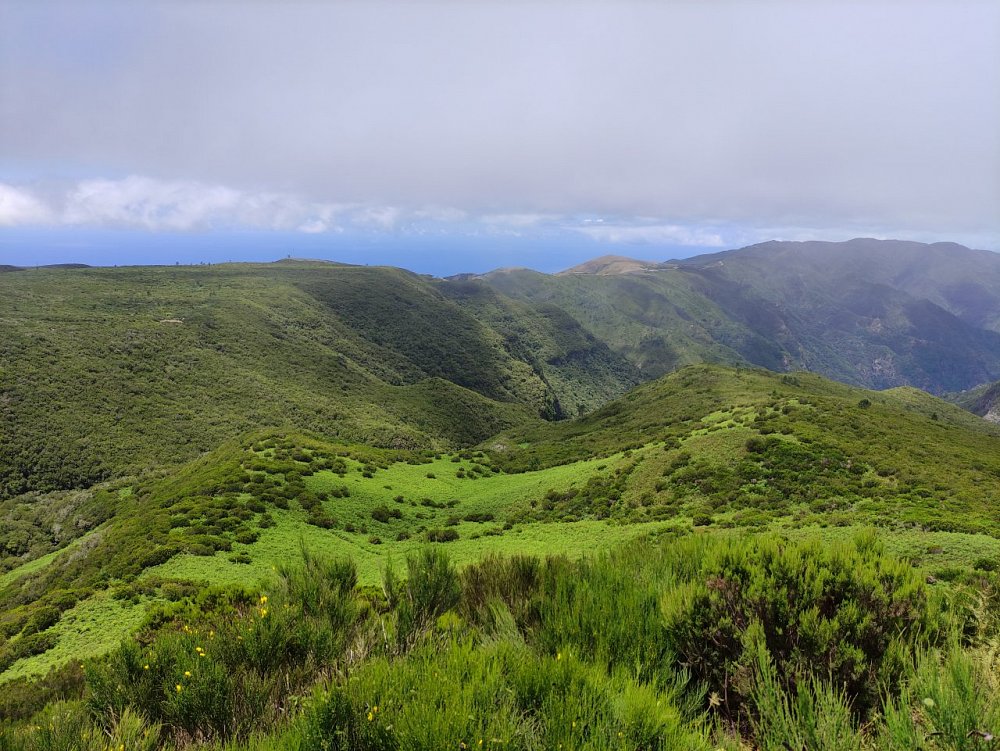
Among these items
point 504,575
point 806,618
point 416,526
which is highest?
point 806,618

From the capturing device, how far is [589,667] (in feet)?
14.6

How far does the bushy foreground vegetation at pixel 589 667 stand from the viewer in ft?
11.5

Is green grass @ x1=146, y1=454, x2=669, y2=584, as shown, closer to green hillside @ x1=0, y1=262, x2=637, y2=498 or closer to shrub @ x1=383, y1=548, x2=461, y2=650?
shrub @ x1=383, y1=548, x2=461, y2=650

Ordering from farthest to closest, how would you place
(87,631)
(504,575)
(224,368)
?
(224,368)
(87,631)
(504,575)

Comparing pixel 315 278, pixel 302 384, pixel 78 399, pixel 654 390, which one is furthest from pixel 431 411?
pixel 315 278

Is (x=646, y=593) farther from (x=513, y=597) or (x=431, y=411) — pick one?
(x=431, y=411)

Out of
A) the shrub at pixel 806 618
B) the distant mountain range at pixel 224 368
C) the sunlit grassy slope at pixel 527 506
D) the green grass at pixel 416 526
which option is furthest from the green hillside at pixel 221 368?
the shrub at pixel 806 618

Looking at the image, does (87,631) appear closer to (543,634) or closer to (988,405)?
(543,634)

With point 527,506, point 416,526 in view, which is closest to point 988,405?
point 527,506

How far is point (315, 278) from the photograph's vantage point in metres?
175

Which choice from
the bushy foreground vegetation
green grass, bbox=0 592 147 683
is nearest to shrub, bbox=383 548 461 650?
the bushy foreground vegetation

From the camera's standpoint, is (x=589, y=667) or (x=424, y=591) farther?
(x=424, y=591)

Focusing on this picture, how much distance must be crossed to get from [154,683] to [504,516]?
24.6 m

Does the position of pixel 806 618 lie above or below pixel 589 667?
above
